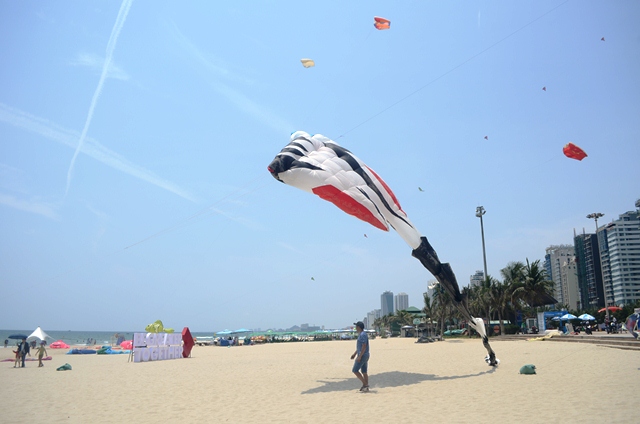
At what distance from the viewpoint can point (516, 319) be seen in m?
50.1

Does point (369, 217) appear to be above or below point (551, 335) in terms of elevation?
above

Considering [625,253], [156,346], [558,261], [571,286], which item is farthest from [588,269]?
[156,346]

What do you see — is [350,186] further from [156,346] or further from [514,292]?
[514,292]

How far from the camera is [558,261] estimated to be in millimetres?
131375

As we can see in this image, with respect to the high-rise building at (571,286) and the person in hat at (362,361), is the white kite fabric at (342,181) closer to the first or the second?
the person in hat at (362,361)

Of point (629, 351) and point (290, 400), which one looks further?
point (629, 351)

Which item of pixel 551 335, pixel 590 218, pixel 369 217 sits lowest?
pixel 551 335

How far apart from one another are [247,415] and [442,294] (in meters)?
50.1

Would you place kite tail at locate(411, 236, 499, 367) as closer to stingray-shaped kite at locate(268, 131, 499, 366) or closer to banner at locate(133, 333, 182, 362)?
stingray-shaped kite at locate(268, 131, 499, 366)

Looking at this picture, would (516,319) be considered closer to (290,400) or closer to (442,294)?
(442,294)

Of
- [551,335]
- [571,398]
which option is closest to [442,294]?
[551,335]

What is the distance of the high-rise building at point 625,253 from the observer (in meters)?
98.1

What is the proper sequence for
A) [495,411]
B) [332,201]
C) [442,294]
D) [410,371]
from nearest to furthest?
[495,411] < [332,201] < [410,371] < [442,294]

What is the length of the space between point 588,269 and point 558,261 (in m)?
26.8
